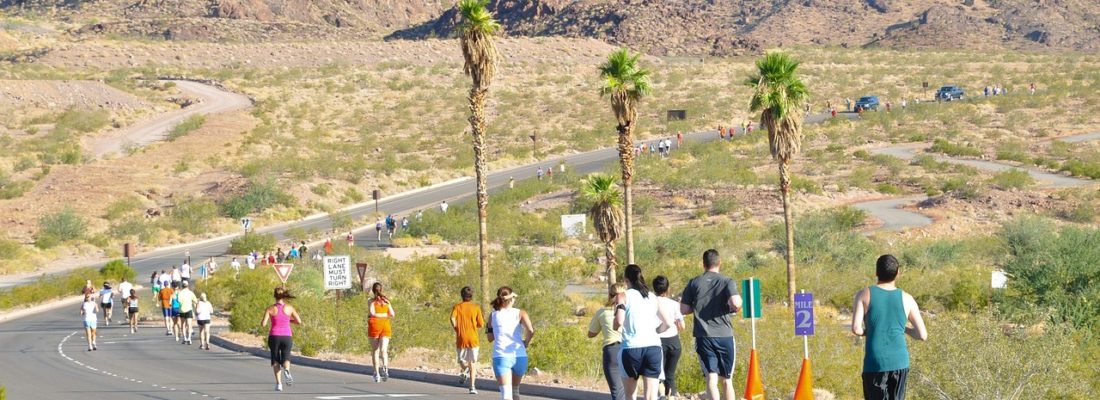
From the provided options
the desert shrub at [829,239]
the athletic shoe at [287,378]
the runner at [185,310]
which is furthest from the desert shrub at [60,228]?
the athletic shoe at [287,378]

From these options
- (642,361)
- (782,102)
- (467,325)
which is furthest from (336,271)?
(642,361)

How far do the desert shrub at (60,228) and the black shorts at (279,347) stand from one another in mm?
48590

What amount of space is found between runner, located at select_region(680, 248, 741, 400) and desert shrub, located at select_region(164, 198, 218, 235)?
191 ft

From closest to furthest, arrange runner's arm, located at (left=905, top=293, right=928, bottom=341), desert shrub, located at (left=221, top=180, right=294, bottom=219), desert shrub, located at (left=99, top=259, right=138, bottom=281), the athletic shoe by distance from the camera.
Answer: runner's arm, located at (left=905, top=293, right=928, bottom=341)
the athletic shoe
desert shrub, located at (left=99, top=259, right=138, bottom=281)
desert shrub, located at (left=221, top=180, right=294, bottom=219)

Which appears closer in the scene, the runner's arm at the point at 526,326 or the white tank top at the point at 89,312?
the runner's arm at the point at 526,326

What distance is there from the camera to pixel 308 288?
143 ft

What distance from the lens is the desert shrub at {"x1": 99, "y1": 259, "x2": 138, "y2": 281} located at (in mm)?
53906

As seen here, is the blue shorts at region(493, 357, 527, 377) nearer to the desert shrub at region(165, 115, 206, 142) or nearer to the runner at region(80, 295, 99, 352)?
the runner at region(80, 295, 99, 352)

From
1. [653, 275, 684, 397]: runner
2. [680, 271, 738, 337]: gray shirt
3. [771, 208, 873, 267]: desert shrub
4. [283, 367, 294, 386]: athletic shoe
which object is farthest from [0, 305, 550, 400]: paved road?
[771, 208, 873, 267]: desert shrub

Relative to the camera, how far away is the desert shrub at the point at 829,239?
48.1 m

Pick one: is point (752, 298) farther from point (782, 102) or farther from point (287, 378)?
point (782, 102)

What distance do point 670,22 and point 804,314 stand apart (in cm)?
16135

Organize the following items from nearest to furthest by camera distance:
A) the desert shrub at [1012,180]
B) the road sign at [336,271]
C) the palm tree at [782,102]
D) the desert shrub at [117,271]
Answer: the road sign at [336,271] → the palm tree at [782,102] → the desert shrub at [117,271] → the desert shrub at [1012,180]

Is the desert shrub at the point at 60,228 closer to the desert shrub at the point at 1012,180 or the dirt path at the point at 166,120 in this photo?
the dirt path at the point at 166,120
